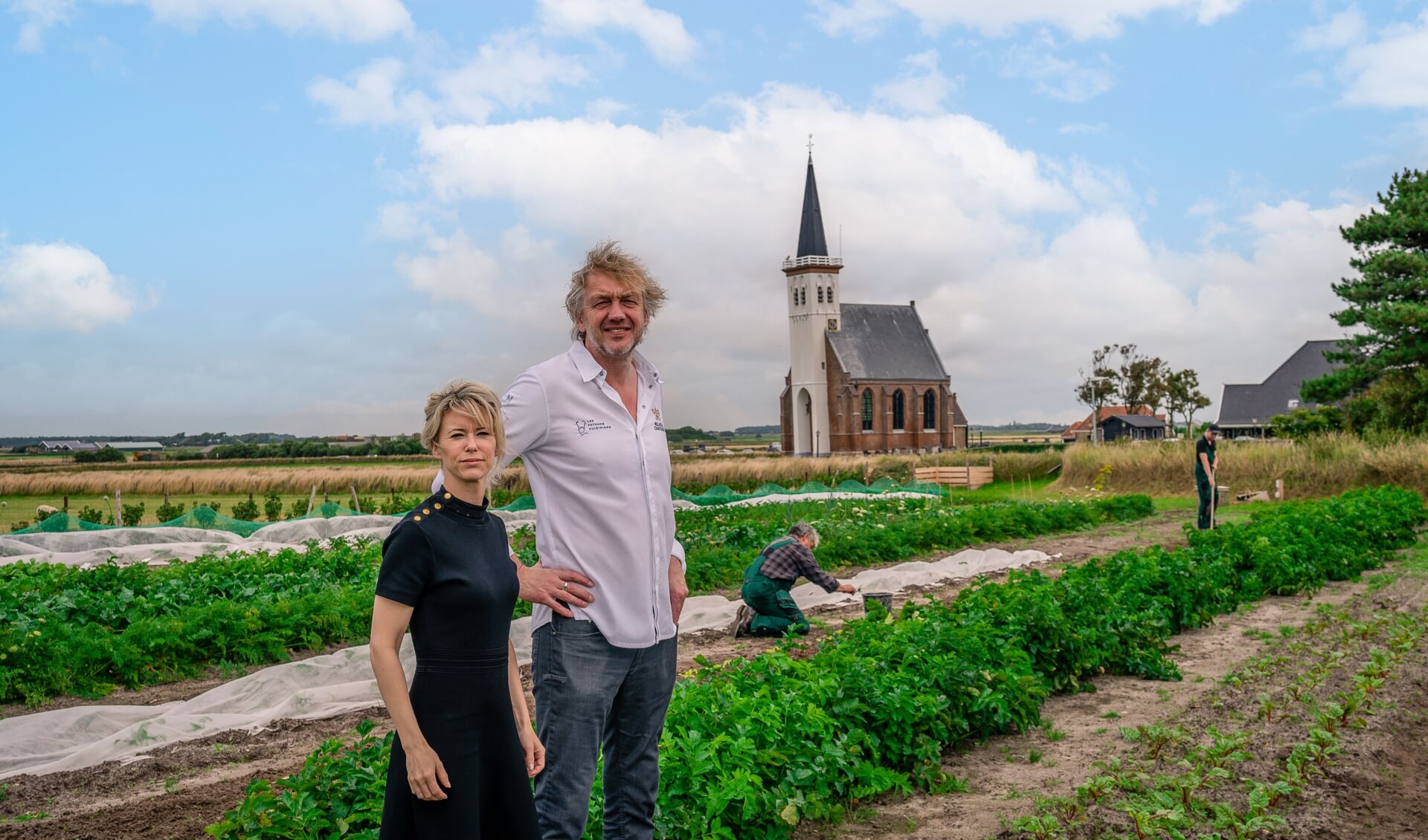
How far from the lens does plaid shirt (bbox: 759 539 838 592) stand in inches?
328

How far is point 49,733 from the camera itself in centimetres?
599

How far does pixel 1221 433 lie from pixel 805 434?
2399 cm

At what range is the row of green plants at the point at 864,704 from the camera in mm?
3885

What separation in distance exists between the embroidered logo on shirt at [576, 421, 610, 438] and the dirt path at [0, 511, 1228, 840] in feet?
8.41

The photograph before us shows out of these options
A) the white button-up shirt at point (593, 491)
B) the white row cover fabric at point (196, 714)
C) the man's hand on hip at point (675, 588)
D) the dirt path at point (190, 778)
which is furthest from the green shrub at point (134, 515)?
the white button-up shirt at point (593, 491)

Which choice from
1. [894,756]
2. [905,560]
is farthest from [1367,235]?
[894,756]

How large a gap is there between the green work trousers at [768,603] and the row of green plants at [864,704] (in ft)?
3.35

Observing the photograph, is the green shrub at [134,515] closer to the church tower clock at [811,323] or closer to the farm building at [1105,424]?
the church tower clock at [811,323]

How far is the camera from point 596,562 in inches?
116

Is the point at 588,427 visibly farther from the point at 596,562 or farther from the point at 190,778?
the point at 190,778

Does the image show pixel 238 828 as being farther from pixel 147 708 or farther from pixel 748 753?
pixel 147 708

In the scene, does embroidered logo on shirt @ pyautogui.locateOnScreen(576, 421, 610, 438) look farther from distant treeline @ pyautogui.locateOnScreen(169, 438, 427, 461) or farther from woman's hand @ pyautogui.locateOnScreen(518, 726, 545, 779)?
distant treeline @ pyautogui.locateOnScreen(169, 438, 427, 461)

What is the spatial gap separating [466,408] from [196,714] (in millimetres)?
4885

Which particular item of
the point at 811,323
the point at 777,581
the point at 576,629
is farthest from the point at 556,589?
the point at 811,323
